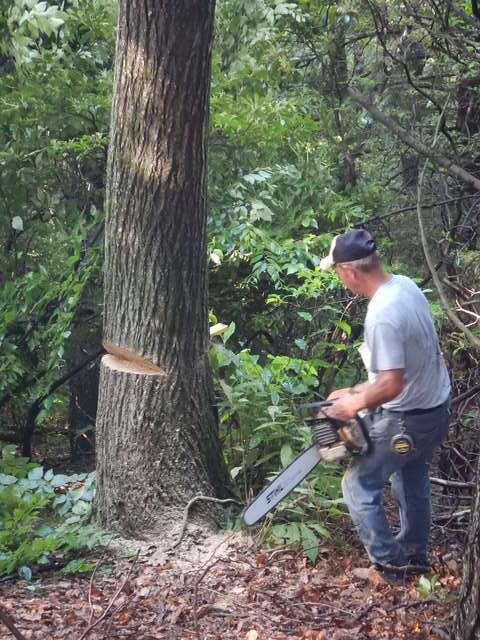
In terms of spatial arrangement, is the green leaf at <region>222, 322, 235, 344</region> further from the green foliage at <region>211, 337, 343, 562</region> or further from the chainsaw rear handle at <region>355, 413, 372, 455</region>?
the chainsaw rear handle at <region>355, 413, 372, 455</region>

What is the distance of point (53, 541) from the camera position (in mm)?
4477

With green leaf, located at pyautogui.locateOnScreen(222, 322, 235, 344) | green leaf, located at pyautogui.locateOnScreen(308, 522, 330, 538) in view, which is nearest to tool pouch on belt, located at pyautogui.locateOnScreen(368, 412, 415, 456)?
green leaf, located at pyautogui.locateOnScreen(308, 522, 330, 538)

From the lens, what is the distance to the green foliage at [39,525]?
14.5 ft

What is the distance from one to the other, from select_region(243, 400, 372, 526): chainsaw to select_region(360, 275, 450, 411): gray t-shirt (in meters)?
0.24

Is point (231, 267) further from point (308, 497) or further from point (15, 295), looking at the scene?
point (308, 497)

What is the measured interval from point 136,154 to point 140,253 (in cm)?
62

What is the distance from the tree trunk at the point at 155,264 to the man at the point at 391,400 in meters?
1.09

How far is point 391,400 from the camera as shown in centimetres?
394

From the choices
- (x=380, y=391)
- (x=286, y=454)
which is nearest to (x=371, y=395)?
(x=380, y=391)

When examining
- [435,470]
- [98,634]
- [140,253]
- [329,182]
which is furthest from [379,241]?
[98,634]

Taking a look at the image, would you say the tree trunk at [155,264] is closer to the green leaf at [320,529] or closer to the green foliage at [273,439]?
the green foliage at [273,439]

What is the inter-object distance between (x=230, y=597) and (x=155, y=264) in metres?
2.04

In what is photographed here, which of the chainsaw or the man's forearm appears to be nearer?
the man's forearm

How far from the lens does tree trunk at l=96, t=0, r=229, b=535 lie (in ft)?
15.1
